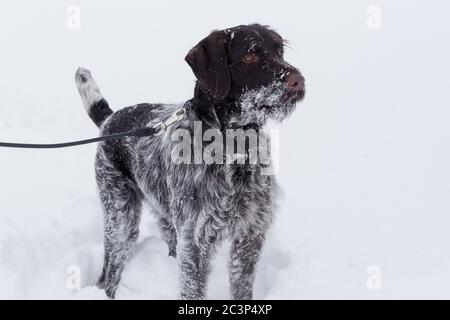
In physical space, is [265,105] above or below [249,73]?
below

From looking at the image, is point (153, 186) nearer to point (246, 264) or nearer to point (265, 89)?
point (246, 264)

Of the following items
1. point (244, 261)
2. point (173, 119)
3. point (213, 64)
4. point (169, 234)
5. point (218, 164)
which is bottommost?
point (244, 261)

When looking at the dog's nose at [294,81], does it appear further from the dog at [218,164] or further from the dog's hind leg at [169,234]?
the dog's hind leg at [169,234]

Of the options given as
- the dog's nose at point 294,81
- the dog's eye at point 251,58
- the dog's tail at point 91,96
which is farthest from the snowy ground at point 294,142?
the dog's eye at point 251,58

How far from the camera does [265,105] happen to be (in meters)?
3.39

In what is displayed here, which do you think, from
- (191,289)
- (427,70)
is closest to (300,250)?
(191,289)

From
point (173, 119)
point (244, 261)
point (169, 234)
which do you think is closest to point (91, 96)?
point (173, 119)

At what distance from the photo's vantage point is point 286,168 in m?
6.27

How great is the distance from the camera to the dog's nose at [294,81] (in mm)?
3256

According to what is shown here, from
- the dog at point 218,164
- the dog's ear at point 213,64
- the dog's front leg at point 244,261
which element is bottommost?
the dog's front leg at point 244,261

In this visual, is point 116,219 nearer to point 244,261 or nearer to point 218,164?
point 244,261

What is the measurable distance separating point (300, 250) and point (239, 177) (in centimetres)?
145

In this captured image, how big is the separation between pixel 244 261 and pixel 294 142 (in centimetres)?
301

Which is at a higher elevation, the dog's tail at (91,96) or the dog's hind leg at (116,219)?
the dog's tail at (91,96)
